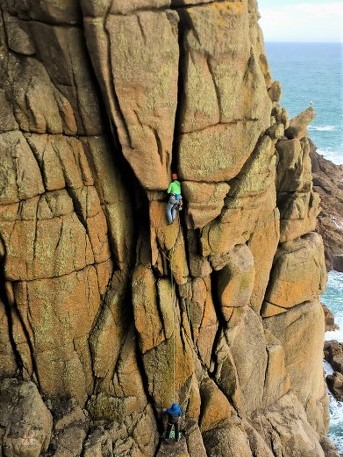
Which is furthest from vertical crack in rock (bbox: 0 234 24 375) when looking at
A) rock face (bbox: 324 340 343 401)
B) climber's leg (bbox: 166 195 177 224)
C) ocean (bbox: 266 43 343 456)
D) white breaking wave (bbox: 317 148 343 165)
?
white breaking wave (bbox: 317 148 343 165)

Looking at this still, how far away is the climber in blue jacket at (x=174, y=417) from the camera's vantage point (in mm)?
18469

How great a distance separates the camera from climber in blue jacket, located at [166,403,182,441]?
727 inches

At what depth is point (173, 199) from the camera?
17.7 m

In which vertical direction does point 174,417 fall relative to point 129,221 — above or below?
below

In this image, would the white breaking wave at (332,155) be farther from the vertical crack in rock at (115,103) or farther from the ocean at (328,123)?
the vertical crack in rock at (115,103)

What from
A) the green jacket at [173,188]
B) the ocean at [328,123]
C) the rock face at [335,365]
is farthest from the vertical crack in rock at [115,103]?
the rock face at [335,365]

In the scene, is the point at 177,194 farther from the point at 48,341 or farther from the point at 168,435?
the point at 168,435

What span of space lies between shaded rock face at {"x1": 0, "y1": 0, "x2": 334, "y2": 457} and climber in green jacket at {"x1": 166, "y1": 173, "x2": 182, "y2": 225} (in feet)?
1.06

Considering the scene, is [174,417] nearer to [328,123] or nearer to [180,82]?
[180,82]

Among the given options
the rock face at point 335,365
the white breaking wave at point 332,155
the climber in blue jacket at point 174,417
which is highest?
the white breaking wave at point 332,155

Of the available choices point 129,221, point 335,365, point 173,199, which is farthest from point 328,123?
point 173,199

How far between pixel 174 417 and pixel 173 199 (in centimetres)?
776

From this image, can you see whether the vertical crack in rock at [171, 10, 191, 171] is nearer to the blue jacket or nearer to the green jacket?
the green jacket

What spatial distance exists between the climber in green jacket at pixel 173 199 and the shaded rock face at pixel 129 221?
32 centimetres
